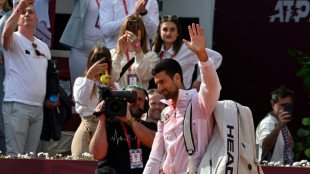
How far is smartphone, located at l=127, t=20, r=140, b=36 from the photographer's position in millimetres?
10789

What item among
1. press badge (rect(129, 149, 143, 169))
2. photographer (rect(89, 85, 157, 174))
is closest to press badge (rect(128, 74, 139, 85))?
photographer (rect(89, 85, 157, 174))

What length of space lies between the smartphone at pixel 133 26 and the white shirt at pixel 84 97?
3.32ft

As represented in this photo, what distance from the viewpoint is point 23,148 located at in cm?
1052

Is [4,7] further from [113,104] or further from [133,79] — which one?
[113,104]

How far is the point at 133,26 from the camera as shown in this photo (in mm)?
10797

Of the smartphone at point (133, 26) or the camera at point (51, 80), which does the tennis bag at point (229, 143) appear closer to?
the smartphone at point (133, 26)

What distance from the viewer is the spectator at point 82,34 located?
12.3m

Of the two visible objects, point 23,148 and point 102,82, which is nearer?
point 102,82

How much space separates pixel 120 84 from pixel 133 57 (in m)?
0.36

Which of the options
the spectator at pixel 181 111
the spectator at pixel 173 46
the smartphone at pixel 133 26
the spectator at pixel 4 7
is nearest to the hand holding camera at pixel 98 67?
the smartphone at pixel 133 26

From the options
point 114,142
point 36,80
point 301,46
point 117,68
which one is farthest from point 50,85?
point 301,46

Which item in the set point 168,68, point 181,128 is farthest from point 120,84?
point 181,128

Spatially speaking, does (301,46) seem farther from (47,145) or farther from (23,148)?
(23,148)

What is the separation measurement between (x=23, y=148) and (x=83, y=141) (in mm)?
891
